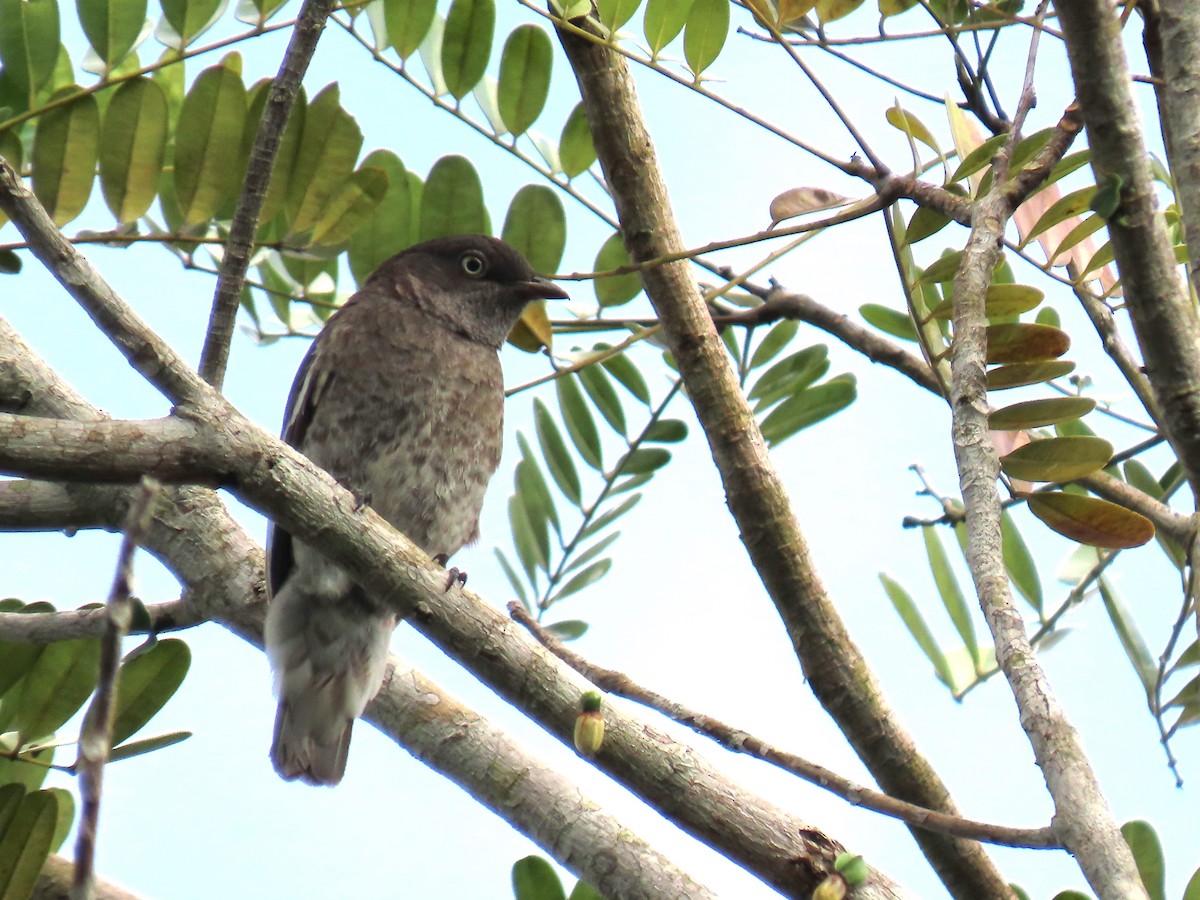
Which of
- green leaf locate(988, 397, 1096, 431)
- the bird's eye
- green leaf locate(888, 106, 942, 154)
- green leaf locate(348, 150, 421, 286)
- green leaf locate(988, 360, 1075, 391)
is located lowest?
green leaf locate(988, 397, 1096, 431)

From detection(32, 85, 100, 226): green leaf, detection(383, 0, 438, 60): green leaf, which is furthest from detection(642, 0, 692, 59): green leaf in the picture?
detection(32, 85, 100, 226): green leaf

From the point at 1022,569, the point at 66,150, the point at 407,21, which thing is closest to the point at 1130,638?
the point at 1022,569

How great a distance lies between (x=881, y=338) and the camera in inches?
164

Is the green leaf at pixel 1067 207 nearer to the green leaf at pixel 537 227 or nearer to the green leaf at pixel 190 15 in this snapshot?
the green leaf at pixel 537 227

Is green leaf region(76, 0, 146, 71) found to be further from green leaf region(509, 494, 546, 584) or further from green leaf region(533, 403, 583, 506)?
green leaf region(509, 494, 546, 584)

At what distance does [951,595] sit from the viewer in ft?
13.2

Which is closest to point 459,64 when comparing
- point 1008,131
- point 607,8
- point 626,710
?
point 607,8

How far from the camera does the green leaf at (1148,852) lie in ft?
Answer: 10.0

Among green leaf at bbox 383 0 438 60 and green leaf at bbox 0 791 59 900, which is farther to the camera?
green leaf at bbox 383 0 438 60

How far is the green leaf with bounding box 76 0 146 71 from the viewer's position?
3.70m

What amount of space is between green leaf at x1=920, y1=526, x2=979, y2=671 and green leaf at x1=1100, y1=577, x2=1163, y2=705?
1.33 ft

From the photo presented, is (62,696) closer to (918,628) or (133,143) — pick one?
(133,143)

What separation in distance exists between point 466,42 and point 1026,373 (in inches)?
83.1

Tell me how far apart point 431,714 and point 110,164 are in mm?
1806
